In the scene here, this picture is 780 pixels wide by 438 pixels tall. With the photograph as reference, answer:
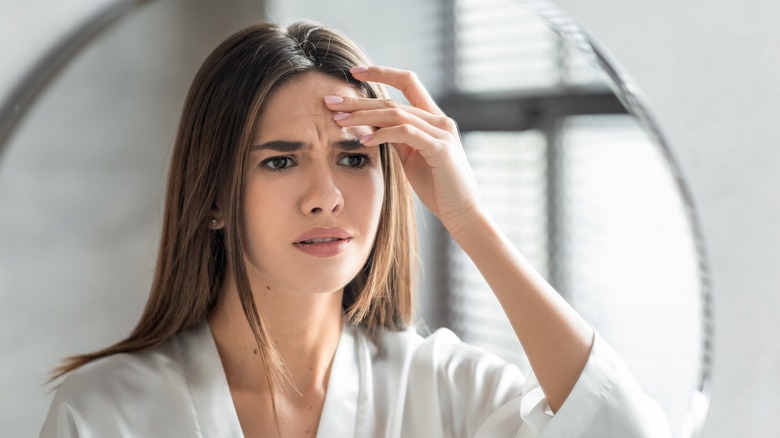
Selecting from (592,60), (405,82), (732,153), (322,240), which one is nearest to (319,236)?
(322,240)

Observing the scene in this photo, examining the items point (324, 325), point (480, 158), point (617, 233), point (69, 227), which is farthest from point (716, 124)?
point (69, 227)

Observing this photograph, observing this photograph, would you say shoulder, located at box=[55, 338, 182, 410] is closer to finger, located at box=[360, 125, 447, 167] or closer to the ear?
the ear

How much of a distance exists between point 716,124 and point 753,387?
0.27 m

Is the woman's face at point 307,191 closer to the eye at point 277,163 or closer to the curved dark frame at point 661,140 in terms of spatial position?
the eye at point 277,163

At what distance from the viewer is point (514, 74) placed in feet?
2.14

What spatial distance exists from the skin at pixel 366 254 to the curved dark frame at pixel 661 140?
0.45 feet

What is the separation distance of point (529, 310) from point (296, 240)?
190 mm

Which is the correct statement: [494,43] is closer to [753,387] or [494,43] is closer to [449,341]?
[449,341]

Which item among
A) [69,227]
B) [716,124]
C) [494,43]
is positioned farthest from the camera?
[716,124]

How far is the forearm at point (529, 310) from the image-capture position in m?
0.62

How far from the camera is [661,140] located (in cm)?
70

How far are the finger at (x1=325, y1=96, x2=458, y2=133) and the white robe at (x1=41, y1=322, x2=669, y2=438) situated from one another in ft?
0.56

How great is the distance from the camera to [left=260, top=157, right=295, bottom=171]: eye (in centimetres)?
55

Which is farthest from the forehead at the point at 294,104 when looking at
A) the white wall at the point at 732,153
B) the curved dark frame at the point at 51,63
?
the white wall at the point at 732,153
